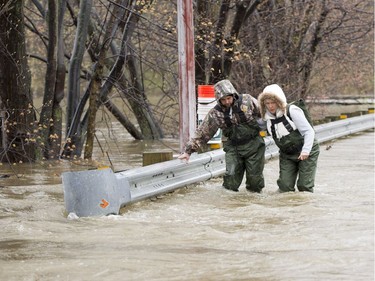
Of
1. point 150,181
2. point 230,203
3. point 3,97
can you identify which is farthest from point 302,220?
point 3,97

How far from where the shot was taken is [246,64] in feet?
81.5

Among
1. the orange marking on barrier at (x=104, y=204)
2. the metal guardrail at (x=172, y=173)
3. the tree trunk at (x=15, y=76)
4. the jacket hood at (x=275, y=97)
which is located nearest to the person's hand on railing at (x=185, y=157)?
the metal guardrail at (x=172, y=173)

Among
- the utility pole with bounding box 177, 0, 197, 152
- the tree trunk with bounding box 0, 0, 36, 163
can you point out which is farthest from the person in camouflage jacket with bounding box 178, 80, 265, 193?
the tree trunk with bounding box 0, 0, 36, 163

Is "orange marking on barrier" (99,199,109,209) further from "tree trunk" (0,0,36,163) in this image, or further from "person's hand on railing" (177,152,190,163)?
"tree trunk" (0,0,36,163)

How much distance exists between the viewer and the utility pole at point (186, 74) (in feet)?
48.3

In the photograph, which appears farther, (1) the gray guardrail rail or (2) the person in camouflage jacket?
(2) the person in camouflage jacket

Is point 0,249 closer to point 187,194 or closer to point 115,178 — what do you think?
point 115,178

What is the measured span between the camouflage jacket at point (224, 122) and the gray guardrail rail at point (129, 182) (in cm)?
52

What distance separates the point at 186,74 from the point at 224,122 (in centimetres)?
252

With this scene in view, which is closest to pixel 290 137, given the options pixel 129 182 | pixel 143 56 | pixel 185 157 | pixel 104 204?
pixel 185 157

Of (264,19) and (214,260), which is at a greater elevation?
(264,19)

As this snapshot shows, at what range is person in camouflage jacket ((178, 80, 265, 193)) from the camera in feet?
40.7

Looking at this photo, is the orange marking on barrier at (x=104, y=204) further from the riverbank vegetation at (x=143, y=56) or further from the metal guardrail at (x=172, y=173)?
the riverbank vegetation at (x=143, y=56)

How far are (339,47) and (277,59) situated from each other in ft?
7.35
